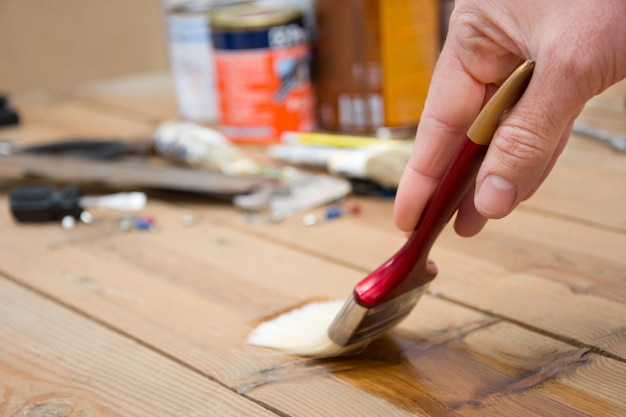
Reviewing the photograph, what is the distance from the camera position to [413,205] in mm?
583

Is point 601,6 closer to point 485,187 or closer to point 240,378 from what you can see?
point 485,187

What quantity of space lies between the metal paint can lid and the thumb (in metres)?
0.71

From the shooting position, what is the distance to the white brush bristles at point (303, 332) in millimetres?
624

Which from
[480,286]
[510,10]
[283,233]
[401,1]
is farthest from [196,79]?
[510,10]

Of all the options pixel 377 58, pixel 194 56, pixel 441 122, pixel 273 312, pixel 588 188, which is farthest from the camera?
pixel 194 56

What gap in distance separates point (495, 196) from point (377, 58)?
0.68m

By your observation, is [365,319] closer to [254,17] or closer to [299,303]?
[299,303]

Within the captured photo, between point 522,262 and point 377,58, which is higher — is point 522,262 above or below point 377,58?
below

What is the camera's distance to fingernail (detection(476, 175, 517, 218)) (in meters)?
0.50

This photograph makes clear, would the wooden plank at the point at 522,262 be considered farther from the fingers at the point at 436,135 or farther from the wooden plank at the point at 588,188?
the fingers at the point at 436,135

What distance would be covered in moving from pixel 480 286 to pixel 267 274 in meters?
0.20

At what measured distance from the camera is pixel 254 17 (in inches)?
46.1

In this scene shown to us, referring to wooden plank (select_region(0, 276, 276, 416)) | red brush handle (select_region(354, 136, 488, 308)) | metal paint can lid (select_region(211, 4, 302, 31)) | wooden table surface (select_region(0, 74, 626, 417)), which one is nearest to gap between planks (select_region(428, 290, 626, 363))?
wooden table surface (select_region(0, 74, 626, 417))

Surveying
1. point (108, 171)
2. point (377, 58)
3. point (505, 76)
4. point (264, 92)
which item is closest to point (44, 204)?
point (108, 171)
